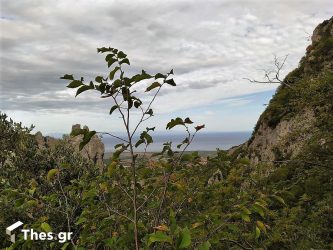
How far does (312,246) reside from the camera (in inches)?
541

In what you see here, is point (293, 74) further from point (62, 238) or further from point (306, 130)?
point (62, 238)

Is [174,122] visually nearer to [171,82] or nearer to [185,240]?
[171,82]

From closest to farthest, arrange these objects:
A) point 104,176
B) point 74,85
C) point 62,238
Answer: point 74,85 → point 62,238 → point 104,176

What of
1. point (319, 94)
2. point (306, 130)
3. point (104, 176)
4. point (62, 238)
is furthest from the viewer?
point (306, 130)

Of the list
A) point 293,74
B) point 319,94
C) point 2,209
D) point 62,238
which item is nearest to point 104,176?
point 62,238

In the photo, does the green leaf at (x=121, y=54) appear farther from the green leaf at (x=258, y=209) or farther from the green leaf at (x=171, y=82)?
the green leaf at (x=258, y=209)

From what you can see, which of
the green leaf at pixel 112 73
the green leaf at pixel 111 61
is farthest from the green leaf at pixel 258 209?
the green leaf at pixel 111 61

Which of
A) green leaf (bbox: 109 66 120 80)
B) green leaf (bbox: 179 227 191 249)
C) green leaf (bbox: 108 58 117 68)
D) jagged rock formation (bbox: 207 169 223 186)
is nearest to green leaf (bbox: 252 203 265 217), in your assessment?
green leaf (bbox: 179 227 191 249)

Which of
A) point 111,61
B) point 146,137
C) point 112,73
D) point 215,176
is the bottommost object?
point 215,176

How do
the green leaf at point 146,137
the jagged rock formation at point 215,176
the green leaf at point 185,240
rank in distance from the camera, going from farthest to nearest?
the jagged rock formation at point 215,176 → the green leaf at point 146,137 → the green leaf at point 185,240

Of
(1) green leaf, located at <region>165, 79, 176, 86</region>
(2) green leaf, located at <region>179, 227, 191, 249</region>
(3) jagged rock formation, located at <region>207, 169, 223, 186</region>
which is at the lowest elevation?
(3) jagged rock formation, located at <region>207, 169, 223, 186</region>

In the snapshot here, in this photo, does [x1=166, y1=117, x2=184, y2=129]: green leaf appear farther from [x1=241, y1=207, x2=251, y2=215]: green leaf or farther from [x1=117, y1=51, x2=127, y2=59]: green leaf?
[x1=241, y1=207, x2=251, y2=215]: green leaf

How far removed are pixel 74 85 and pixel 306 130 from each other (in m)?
11.8

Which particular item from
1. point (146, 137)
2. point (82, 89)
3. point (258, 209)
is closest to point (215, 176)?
point (146, 137)
